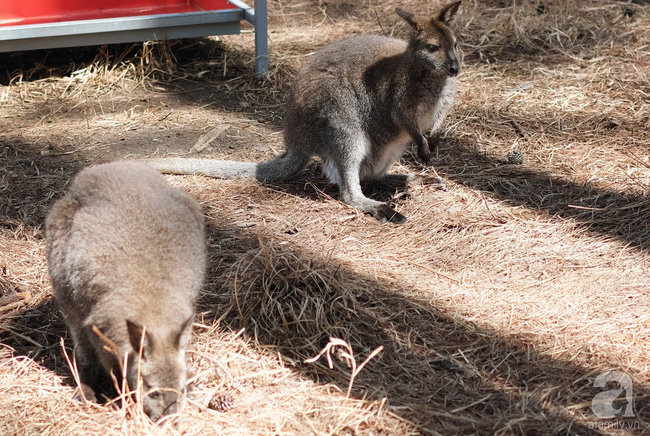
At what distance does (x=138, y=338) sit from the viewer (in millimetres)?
2225

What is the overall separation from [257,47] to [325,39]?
898 mm

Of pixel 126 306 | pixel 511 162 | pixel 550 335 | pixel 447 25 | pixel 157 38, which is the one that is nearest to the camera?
pixel 126 306

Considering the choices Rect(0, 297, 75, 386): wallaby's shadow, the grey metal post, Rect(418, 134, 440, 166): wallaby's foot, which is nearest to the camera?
Rect(0, 297, 75, 386): wallaby's shadow

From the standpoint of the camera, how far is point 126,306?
240cm

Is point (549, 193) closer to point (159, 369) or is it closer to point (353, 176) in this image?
point (353, 176)

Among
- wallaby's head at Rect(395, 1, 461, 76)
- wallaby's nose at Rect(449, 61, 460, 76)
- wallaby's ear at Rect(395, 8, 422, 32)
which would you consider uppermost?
wallaby's ear at Rect(395, 8, 422, 32)

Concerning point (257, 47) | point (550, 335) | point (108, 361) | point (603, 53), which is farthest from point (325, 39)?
point (108, 361)

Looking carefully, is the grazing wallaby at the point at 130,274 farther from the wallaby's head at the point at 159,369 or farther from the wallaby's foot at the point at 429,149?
the wallaby's foot at the point at 429,149

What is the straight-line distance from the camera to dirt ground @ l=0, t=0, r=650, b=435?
2.64 meters

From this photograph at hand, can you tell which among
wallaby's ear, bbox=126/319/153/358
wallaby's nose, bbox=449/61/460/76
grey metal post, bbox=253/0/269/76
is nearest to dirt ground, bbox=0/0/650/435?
grey metal post, bbox=253/0/269/76

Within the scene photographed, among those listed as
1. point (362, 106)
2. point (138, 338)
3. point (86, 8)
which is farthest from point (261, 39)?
point (138, 338)

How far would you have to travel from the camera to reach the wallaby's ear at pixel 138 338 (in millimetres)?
2184

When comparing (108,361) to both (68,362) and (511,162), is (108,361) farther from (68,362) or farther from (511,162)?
(511,162)

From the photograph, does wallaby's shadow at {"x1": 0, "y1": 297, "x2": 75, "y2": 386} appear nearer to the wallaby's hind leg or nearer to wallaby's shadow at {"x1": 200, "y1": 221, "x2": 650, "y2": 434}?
wallaby's shadow at {"x1": 200, "y1": 221, "x2": 650, "y2": 434}
